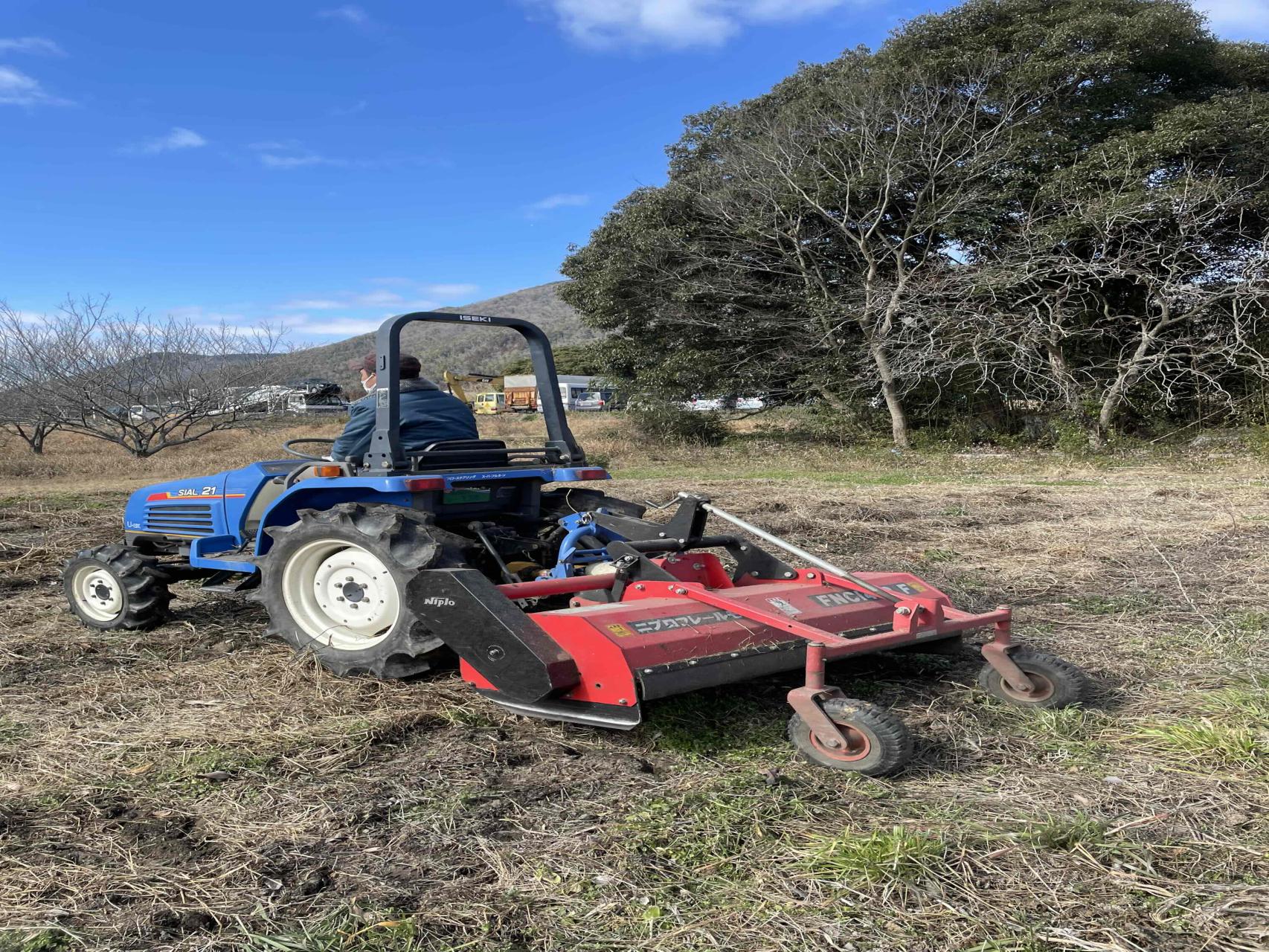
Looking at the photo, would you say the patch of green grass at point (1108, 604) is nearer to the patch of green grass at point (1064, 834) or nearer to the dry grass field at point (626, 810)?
the dry grass field at point (626, 810)

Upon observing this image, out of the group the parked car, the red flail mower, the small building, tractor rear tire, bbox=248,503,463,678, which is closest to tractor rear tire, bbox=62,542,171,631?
tractor rear tire, bbox=248,503,463,678

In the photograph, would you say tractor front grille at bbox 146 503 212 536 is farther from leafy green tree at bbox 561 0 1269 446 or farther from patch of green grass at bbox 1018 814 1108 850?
leafy green tree at bbox 561 0 1269 446

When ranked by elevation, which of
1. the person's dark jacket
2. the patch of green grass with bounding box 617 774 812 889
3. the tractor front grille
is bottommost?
the patch of green grass with bounding box 617 774 812 889

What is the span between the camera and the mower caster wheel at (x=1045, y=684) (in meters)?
3.52

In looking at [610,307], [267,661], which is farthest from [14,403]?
[267,661]

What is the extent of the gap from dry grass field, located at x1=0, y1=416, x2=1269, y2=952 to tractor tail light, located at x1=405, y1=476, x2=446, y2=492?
87 cm

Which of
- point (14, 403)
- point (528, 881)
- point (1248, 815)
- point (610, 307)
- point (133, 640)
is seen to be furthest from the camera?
point (610, 307)

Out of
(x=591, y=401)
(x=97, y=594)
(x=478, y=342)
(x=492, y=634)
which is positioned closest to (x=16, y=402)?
(x=97, y=594)

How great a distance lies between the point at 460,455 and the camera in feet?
15.0

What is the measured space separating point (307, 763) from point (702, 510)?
6.68 feet

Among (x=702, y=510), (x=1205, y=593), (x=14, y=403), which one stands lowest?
(x=1205, y=593)

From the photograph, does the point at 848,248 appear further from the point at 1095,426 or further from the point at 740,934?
the point at 740,934

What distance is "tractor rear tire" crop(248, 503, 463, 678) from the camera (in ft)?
12.9

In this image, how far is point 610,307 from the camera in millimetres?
22188
